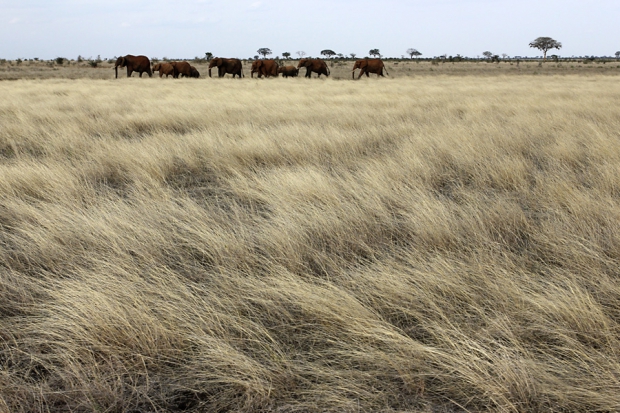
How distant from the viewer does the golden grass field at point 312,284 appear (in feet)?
5.88

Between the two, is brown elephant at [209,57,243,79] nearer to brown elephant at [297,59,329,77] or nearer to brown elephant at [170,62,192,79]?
brown elephant at [170,62,192,79]

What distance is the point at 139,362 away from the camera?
1.93 metres

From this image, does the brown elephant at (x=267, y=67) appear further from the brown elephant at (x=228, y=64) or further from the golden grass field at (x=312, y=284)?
the golden grass field at (x=312, y=284)

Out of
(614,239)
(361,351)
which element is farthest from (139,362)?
(614,239)

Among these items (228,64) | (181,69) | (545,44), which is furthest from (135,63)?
(545,44)

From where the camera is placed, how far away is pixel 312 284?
2510 mm

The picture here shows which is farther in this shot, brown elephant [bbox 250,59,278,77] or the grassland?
the grassland

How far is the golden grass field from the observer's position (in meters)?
1.79

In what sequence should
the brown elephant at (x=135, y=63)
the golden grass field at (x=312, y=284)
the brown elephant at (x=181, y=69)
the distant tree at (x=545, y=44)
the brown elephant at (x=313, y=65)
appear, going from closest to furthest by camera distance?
the golden grass field at (x=312, y=284) < the brown elephant at (x=181, y=69) < the brown elephant at (x=313, y=65) < the brown elephant at (x=135, y=63) < the distant tree at (x=545, y=44)

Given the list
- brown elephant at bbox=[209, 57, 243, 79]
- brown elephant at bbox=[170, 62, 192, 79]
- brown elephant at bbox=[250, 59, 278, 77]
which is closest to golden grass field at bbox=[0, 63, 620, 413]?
brown elephant at bbox=[170, 62, 192, 79]

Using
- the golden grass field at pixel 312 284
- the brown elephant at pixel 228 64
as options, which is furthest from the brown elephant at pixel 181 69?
the golden grass field at pixel 312 284

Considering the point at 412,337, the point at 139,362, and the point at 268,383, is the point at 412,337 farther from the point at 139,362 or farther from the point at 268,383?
the point at 139,362

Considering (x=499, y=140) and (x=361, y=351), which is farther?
(x=499, y=140)

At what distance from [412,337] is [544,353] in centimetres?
55
